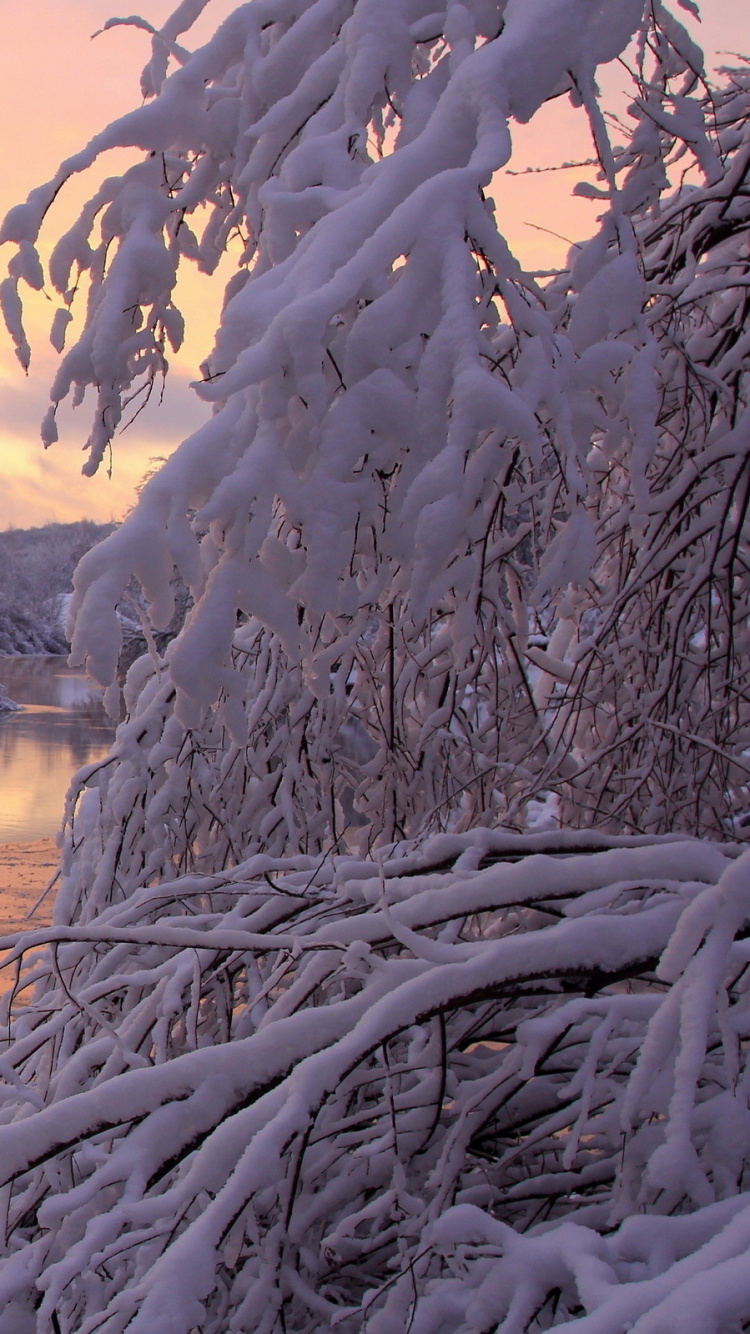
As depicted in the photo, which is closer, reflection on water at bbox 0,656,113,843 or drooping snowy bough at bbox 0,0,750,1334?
drooping snowy bough at bbox 0,0,750,1334

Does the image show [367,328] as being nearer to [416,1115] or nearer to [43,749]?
[416,1115]

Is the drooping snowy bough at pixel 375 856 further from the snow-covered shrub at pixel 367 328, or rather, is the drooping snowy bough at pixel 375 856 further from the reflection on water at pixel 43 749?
the reflection on water at pixel 43 749

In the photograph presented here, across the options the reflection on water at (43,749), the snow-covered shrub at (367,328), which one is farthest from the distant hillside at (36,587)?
the snow-covered shrub at (367,328)

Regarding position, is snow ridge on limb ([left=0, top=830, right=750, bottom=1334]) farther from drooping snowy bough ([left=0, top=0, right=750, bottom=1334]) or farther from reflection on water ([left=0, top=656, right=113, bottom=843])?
reflection on water ([left=0, top=656, right=113, bottom=843])

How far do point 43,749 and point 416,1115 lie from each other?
25.4 m

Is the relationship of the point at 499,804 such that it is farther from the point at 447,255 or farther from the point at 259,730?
the point at 447,255

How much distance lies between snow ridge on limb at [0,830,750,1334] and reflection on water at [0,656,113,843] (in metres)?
7.93

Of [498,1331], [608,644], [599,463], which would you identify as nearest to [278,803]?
[608,644]

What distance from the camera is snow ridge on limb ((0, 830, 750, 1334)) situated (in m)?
1.72

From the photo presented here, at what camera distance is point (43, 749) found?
26.8 metres

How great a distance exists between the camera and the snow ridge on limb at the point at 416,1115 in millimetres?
1716

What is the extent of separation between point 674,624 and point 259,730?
1.36 meters

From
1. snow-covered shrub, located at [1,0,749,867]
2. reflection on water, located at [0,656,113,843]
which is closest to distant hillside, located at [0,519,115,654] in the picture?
reflection on water, located at [0,656,113,843]

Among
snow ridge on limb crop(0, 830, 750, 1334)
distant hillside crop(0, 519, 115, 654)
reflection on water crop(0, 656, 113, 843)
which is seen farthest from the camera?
distant hillside crop(0, 519, 115, 654)
